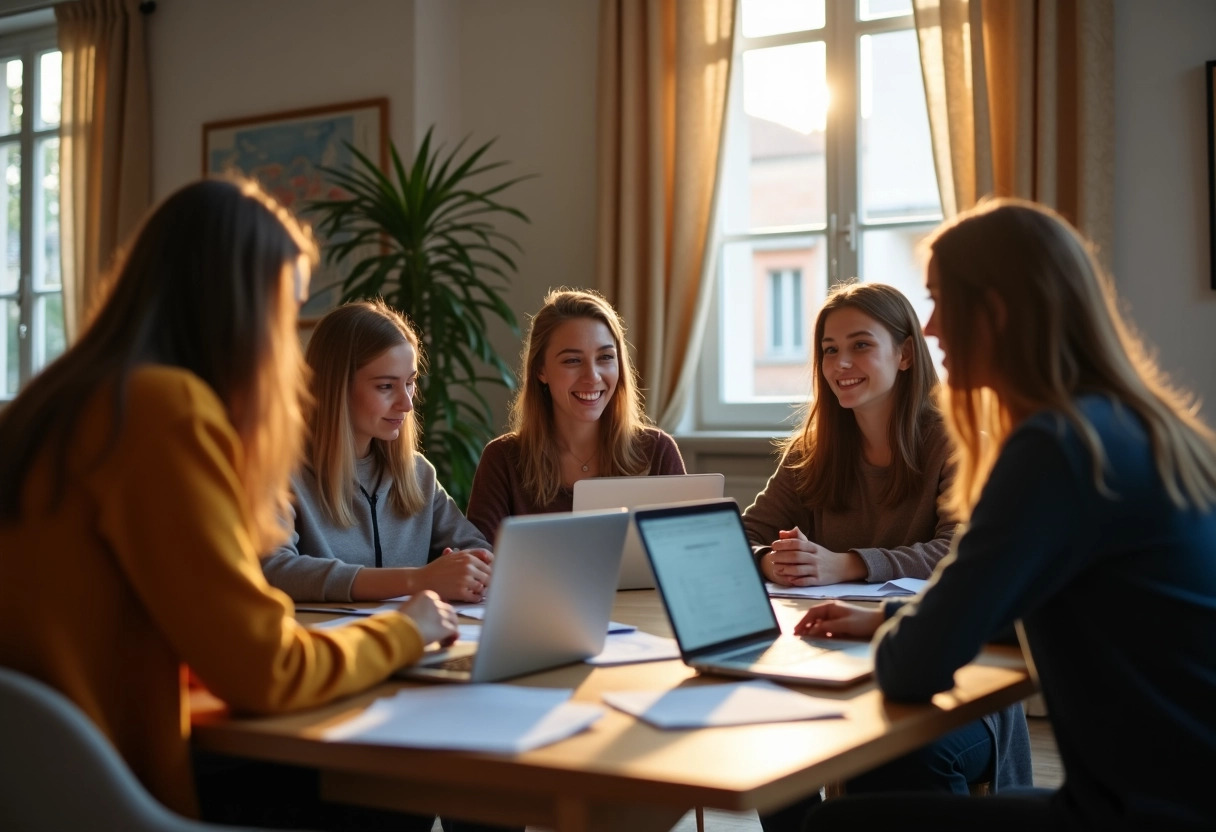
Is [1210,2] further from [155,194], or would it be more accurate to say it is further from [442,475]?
[155,194]

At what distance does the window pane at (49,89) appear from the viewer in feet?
18.8

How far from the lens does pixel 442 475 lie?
4.02 metres

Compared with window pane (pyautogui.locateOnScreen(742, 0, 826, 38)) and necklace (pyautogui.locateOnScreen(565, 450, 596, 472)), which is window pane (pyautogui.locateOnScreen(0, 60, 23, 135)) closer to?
window pane (pyautogui.locateOnScreen(742, 0, 826, 38))

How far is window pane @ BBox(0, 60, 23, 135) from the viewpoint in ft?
19.3

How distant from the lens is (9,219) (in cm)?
592

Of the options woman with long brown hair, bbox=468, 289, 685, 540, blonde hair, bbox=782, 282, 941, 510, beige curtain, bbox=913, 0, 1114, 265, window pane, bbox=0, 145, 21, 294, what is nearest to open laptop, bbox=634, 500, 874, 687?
blonde hair, bbox=782, 282, 941, 510

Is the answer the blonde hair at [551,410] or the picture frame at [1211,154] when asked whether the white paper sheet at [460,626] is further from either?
the picture frame at [1211,154]

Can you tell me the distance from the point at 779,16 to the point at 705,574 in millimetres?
3177

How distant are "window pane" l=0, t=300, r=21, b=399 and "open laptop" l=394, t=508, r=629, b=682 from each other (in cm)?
519

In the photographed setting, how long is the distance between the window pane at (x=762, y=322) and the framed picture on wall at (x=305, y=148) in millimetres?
1424

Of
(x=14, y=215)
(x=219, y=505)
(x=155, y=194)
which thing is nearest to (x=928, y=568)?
(x=219, y=505)

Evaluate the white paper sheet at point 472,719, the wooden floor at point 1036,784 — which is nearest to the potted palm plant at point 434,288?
the wooden floor at point 1036,784

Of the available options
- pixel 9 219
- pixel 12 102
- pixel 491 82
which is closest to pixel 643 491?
pixel 491 82

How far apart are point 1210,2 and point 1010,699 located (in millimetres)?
2861
